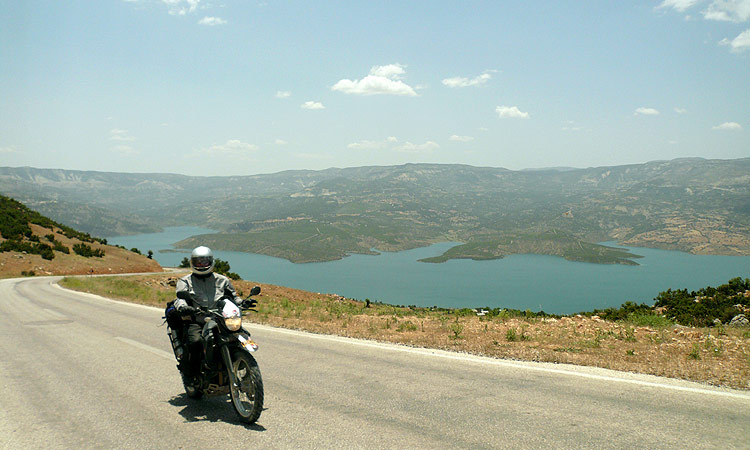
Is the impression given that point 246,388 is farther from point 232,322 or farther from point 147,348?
point 147,348

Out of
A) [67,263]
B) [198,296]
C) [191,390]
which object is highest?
[198,296]

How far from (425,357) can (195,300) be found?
471cm

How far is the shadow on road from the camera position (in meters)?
5.83

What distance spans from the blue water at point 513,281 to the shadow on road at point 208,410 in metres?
104

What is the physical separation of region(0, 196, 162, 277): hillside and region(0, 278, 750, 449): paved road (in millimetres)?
39908

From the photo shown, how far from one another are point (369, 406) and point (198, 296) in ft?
9.45

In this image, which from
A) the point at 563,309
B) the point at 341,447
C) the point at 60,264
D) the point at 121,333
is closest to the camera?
the point at 341,447

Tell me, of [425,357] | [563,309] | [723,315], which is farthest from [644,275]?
[425,357]

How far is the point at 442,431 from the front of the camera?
512cm

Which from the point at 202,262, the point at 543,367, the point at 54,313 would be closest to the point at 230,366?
the point at 202,262

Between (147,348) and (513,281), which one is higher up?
(147,348)

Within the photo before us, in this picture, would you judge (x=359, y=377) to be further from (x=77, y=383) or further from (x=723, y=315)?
(x=723, y=315)

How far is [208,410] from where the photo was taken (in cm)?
623

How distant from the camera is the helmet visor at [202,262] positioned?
6.34 meters
